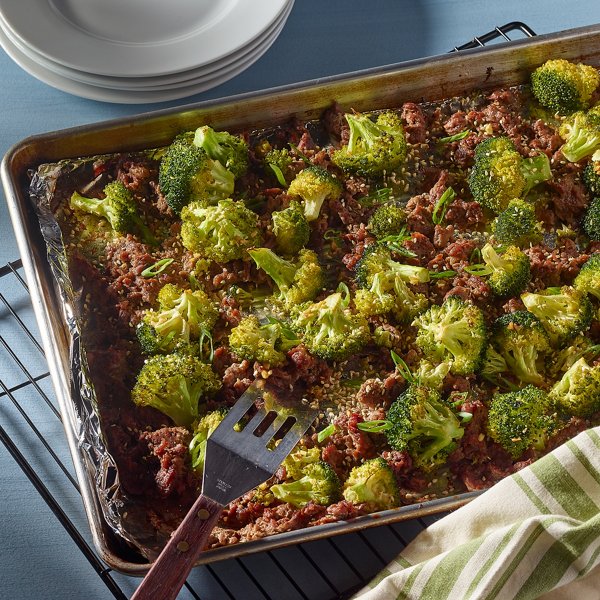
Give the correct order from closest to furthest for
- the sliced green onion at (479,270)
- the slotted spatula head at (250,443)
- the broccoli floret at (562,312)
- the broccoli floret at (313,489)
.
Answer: the slotted spatula head at (250,443) < the broccoli floret at (313,489) < the broccoli floret at (562,312) < the sliced green onion at (479,270)

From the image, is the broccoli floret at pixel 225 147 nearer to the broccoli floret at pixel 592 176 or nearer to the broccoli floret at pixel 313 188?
the broccoli floret at pixel 313 188

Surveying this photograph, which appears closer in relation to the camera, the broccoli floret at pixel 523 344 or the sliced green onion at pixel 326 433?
the sliced green onion at pixel 326 433

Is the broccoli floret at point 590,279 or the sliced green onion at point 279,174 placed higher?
the sliced green onion at point 279,174

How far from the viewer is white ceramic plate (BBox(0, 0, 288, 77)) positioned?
3.69 m

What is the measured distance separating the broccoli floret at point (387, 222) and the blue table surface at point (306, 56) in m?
0.98

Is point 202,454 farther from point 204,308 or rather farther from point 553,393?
point 553,393

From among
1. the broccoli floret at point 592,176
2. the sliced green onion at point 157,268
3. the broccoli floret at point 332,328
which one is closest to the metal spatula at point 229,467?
the broccoli floret at point 332,328

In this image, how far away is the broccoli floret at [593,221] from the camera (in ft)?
10.9

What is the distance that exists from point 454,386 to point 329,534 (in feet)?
2.18

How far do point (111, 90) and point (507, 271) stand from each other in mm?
1742

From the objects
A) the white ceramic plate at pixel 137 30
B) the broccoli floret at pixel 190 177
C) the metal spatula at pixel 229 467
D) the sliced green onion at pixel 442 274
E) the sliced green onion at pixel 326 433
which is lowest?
the sliced green onion at pixel 326 433

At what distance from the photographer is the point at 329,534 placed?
8.54ft

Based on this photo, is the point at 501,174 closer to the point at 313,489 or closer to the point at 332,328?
the point at 332,328

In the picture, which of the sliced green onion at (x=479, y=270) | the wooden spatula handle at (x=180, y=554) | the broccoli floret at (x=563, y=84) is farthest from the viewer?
the broccoli floret at (x=563, y=84)
